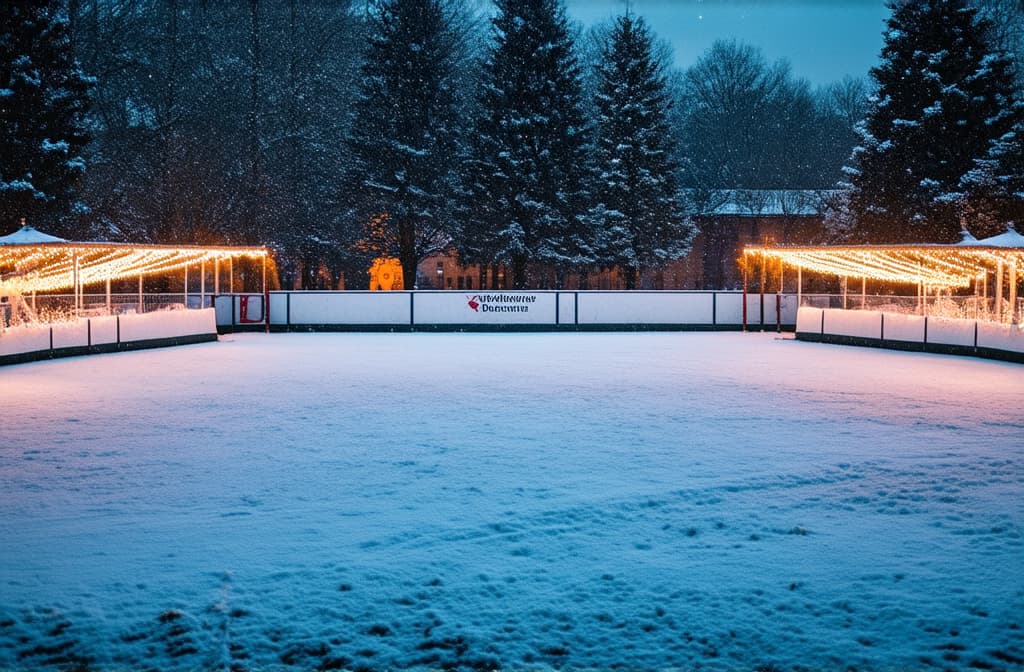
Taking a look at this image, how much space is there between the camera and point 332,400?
13.2 meters

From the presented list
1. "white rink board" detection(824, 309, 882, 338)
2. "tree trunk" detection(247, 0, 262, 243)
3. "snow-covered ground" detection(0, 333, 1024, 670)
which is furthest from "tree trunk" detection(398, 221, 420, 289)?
"snow-covered ground" detection(0, 333, 1024, 670)

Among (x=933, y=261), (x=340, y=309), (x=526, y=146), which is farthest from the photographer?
(x=526, y=146)

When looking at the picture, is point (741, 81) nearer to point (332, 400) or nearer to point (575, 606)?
point (332, 400)

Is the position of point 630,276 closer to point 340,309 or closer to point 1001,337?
point 340,309

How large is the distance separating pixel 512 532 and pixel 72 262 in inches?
793

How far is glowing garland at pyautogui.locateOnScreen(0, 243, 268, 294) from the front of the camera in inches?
821

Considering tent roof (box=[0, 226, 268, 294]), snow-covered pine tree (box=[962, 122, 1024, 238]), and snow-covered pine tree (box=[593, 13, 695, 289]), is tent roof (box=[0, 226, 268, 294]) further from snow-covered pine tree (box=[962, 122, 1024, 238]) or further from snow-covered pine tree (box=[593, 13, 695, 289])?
snow-covered pine tree (box=[962, 122, 1024, 238])

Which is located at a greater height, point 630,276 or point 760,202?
point 760,202

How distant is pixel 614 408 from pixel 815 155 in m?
54.7

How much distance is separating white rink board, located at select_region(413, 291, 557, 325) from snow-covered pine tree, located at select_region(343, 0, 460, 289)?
12.1 meters

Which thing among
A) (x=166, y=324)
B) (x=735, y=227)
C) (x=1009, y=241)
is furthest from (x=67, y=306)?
(x=735, y=227)

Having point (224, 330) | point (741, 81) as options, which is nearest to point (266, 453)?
point (224, 330)

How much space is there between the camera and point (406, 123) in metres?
42.8

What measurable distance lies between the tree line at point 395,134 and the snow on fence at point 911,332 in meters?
11.2
